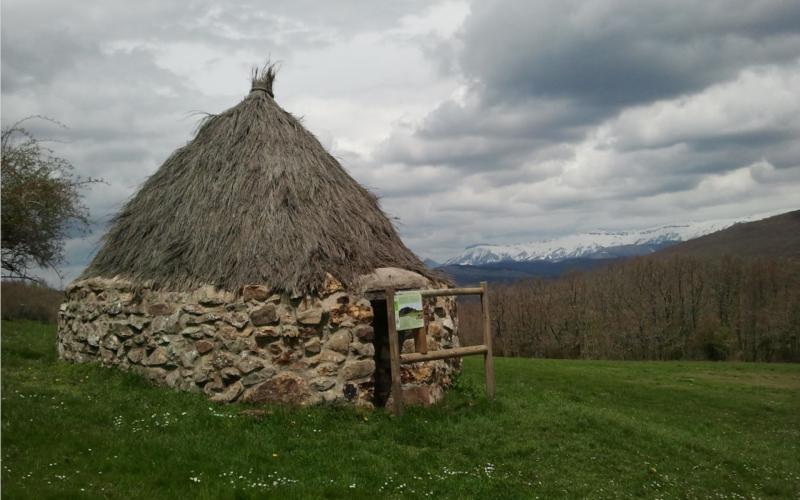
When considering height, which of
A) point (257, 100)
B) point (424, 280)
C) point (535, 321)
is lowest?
point (535, 321)

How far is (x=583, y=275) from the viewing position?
231ft

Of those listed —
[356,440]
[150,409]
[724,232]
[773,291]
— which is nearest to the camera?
[356,440]

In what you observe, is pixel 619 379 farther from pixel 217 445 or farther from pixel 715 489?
pixel 217 445

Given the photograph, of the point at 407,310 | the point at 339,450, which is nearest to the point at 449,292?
the point at 407,310

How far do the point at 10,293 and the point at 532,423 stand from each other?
80.1 feet

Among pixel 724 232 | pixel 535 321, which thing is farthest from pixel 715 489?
pixel 724 232

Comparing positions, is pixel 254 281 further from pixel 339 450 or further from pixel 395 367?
pixel 339 450

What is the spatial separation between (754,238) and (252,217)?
186m

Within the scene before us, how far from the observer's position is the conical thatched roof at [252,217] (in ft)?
35.6

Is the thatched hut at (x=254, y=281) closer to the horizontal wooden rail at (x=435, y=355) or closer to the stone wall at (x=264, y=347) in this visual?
the stone wall at (x=264, y=347)

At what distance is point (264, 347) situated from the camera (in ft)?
33.7

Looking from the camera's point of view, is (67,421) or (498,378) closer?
(67,421)

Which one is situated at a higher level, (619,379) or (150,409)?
(150,409)

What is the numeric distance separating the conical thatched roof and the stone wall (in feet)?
1.12
